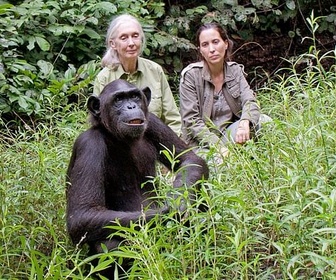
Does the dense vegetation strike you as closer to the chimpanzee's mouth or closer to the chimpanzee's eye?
the chimpanzee's mouth

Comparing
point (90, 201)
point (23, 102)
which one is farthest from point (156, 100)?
point (90, 201)

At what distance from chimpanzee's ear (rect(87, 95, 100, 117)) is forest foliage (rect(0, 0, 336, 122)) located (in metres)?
2.00

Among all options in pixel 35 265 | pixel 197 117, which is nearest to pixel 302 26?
pixel 197 117

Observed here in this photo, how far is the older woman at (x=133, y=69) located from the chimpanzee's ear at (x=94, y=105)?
165cm

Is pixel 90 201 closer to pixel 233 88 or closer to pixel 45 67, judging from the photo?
pixel 233 88

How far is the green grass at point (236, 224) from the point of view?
9.73ft

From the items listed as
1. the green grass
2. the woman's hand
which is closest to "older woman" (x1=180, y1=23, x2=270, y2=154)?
the woman's hand

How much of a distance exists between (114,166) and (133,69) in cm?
208

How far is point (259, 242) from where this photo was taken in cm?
312

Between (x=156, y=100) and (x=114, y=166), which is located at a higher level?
(x=114, y=166)

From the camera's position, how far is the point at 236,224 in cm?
324

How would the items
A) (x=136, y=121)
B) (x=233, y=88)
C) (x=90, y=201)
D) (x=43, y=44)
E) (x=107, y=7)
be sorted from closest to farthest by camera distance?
(x=90, y=201) < (x=136, y=121) < (x=233, y=88) < (x=43, y=44) < (x=107, y=7)

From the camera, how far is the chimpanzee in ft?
12.2

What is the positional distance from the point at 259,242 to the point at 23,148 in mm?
2492
